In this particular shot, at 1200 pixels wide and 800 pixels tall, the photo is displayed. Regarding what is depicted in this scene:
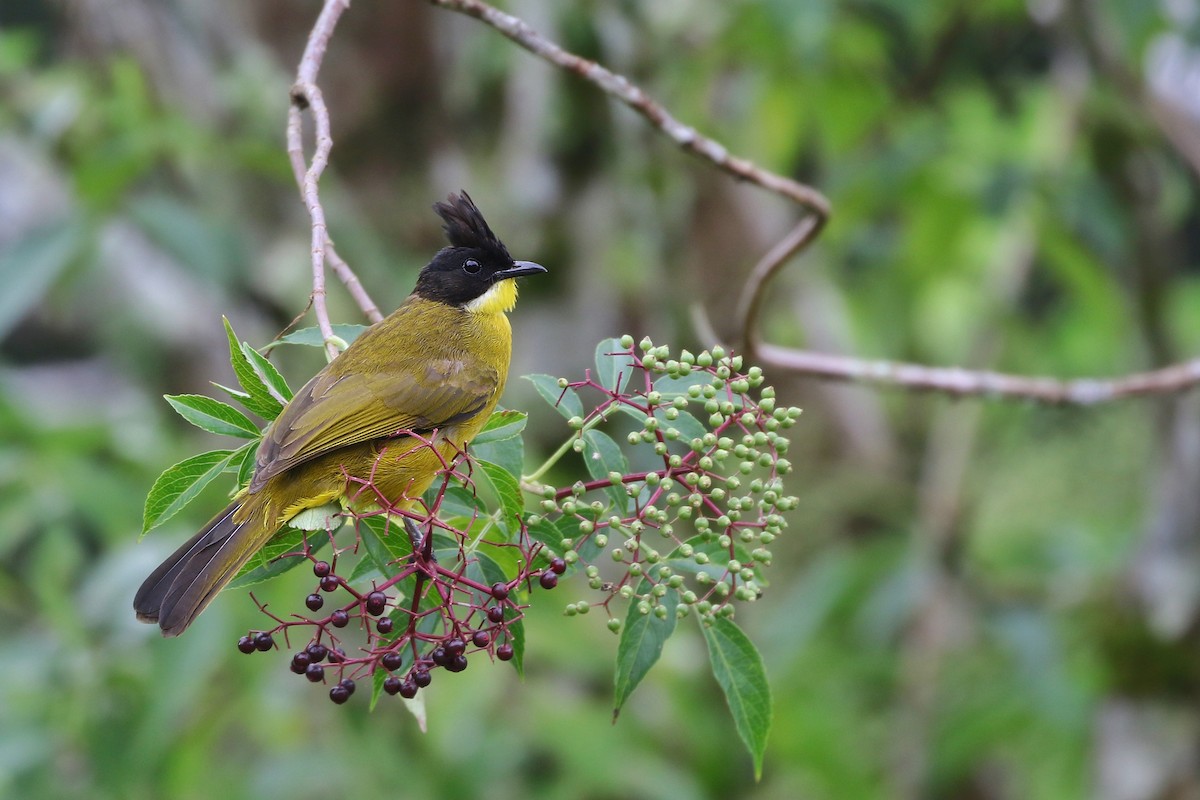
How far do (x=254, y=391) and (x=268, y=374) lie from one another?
0.03 metres

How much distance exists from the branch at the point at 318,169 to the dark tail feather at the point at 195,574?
38 cm

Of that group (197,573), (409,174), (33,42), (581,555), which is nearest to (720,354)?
(581,555)

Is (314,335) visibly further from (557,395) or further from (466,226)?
(466,226)

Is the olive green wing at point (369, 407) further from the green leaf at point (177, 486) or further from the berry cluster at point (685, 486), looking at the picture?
the berry cluster at point (685, 486)

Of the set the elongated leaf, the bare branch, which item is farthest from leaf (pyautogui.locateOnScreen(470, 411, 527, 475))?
the bare branch

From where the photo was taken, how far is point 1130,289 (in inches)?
193

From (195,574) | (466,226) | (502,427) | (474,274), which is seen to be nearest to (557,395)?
(502,427)

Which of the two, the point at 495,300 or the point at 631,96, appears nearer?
the point at 631,96

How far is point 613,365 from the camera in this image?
6.06ft

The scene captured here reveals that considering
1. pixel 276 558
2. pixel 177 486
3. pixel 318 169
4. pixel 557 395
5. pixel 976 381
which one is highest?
pixel 318 169

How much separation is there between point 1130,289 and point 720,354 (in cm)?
367

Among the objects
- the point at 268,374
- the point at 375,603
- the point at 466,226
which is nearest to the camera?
the point at 375,603

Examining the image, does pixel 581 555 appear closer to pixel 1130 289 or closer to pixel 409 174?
pixel 1130 289

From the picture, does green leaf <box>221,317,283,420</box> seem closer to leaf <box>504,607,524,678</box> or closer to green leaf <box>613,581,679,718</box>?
leaf <box>504,607,524,678</box>
